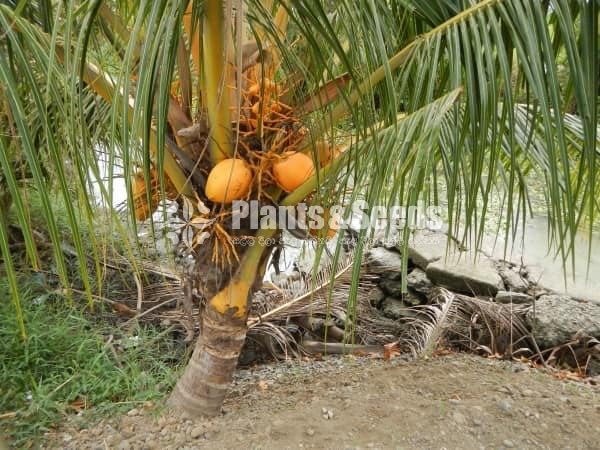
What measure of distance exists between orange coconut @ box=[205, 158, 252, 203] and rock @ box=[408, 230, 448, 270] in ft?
5.60

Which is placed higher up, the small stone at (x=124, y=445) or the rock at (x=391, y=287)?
the rock at (x=391, y=287)

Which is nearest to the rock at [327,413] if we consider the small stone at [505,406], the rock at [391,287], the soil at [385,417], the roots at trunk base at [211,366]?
the soil at [385,417]

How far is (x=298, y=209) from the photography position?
1081 millimetres

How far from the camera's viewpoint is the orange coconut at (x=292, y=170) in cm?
97

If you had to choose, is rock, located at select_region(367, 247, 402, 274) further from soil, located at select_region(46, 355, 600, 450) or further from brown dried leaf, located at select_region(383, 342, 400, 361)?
soil, located at select_region(46, 355, 600, 450)

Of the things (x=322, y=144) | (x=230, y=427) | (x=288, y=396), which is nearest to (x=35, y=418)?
(x=230, y=427)

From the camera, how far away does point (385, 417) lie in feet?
4.50

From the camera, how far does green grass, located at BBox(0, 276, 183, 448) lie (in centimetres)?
148

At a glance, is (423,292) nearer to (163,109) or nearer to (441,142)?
(441,142)

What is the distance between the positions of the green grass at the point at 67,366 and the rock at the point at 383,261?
105 cm

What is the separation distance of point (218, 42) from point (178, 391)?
0.96 metres

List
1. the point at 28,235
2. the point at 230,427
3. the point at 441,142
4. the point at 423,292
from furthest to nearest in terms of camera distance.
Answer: the point at 423,292 → the point at 230,427 → the point at 441,142 → the point at 28,235

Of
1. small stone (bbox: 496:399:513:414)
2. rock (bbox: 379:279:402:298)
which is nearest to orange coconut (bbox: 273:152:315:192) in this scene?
small stone (bbox: 496:399:513:414)

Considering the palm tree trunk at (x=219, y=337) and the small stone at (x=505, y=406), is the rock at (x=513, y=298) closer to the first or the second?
the small stone at (x=505, y=406)
